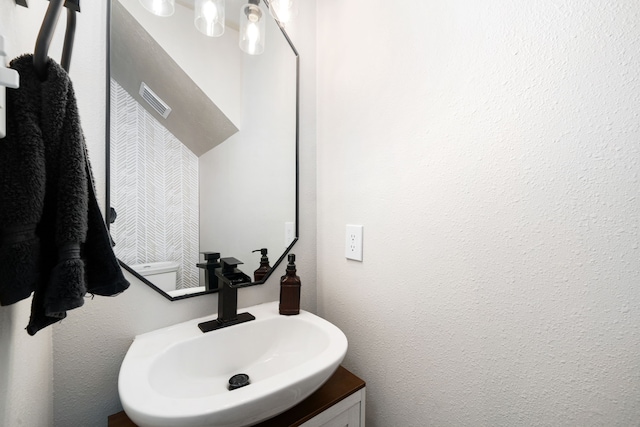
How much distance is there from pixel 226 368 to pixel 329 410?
0.33 m

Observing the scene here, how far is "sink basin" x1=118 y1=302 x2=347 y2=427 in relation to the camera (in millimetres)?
474

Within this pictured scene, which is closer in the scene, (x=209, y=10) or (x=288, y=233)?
(x=209, y=10)

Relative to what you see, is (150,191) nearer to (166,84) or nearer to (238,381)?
(166,84)

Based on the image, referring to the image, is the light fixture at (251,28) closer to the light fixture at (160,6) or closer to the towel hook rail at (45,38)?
the light fixture at (160,6)

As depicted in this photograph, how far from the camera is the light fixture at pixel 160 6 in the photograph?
2.43ft

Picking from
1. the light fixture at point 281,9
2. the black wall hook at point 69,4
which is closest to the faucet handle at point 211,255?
the black wall hook at point 69,4

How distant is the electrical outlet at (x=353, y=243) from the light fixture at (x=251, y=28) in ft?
2.42

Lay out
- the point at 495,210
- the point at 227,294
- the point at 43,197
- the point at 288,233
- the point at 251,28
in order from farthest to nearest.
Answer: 1. the point at 288,233
2. the point at 251,28
3. the point at 227,294
4. the point at 495,210
5. the point at 43,197

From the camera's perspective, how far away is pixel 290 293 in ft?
2.99

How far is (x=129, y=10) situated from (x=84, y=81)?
0.25 m

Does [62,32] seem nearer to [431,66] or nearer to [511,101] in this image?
[431,66]

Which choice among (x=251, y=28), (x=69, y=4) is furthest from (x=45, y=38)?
(x=251, y=28)

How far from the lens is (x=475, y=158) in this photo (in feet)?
2.10

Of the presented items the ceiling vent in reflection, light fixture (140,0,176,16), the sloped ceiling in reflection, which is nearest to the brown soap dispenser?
the sloped ceiling in reflection
